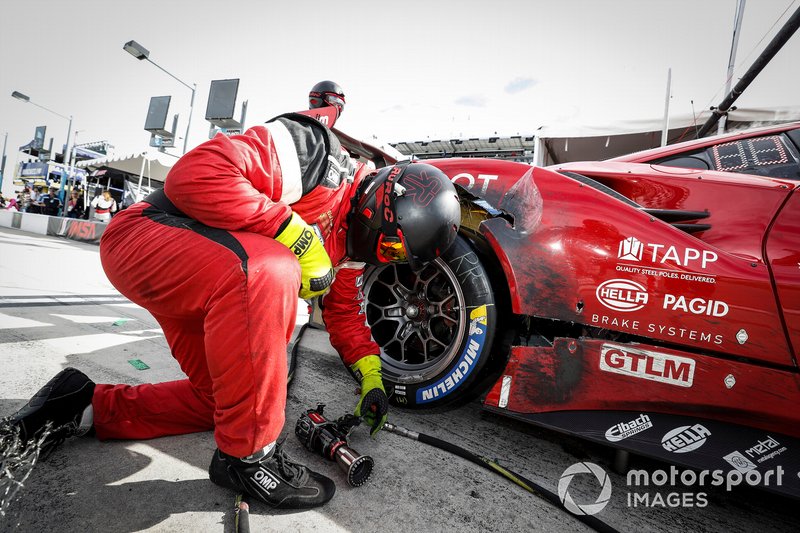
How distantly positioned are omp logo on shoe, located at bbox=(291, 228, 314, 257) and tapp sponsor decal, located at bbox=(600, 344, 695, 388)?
3.84 feet

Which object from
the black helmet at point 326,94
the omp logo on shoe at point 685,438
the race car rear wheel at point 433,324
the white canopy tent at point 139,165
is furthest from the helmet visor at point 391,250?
the white canopy tent at point 139,165

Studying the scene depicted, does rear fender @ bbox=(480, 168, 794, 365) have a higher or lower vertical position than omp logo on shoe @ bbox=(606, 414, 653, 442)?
higher

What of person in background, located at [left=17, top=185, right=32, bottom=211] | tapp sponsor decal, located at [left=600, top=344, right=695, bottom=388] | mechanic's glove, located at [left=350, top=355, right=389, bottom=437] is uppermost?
tapp sponsor decal, located at [left=600, top=344, right=695, bottom=388]

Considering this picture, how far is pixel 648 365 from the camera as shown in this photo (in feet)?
4.64

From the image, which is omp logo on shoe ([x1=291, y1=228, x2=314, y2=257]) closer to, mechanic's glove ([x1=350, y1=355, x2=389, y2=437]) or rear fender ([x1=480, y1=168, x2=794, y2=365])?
mechanic's glove ([x1=350, y1=355, x2=389, y2=437])

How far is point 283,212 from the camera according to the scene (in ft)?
4.58

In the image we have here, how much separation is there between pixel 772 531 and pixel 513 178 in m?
1.60

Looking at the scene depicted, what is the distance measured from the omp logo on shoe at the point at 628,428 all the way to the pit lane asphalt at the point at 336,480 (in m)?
0.25

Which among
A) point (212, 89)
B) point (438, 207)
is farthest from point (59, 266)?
point (212, 89)

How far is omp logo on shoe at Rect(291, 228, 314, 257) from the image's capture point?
141cm

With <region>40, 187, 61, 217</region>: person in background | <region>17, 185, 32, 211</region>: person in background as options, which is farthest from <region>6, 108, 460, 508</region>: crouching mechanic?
<region>17, 185, 32, 211</region>: person in background

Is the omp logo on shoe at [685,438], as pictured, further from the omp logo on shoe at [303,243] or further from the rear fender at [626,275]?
the omp logo on shoe at [303,243]

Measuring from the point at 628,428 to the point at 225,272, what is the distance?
4.93 feet

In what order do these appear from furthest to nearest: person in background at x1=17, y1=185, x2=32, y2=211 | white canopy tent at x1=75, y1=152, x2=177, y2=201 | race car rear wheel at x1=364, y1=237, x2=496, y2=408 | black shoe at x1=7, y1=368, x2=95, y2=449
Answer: person in background at x1=17, y1=185, x2=32, y2=211
white canopy tent at x1=75, y1=152, x2=177, y2=201
race car rear wheel at x1=364, y1=237, x2=496, y2=408
black shoe at x1=7, y1=368, x2=95, y2=449
